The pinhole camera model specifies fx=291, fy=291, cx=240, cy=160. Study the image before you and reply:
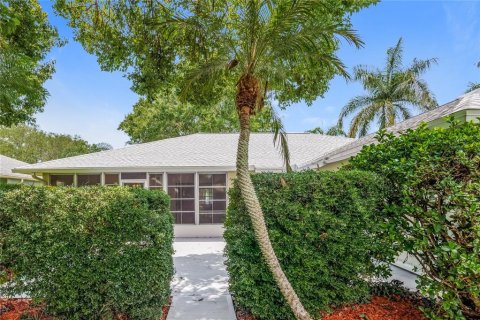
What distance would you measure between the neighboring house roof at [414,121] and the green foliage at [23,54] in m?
8.03

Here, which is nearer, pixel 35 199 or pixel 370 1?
pixel 35 199

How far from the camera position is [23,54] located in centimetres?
667

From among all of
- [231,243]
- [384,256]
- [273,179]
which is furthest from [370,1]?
[231,243]

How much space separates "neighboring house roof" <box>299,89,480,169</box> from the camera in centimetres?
569

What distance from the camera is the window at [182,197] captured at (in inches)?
495

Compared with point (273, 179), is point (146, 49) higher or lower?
higher

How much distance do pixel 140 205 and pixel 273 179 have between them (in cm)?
206

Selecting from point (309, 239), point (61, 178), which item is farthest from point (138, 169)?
point (309, 239)

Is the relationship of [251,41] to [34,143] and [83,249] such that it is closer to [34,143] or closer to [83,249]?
[83,249]

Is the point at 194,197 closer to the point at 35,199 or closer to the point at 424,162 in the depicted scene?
the point at 35,199

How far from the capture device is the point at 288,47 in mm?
4414

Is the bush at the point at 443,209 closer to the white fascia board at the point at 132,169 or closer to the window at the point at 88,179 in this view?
the white fascia board at the point at 132,169

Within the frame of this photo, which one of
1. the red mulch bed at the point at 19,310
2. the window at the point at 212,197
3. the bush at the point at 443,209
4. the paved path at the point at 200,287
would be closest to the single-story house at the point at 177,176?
the window at the point at 212,197

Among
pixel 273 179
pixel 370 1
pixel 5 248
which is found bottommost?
pixel 5 248
